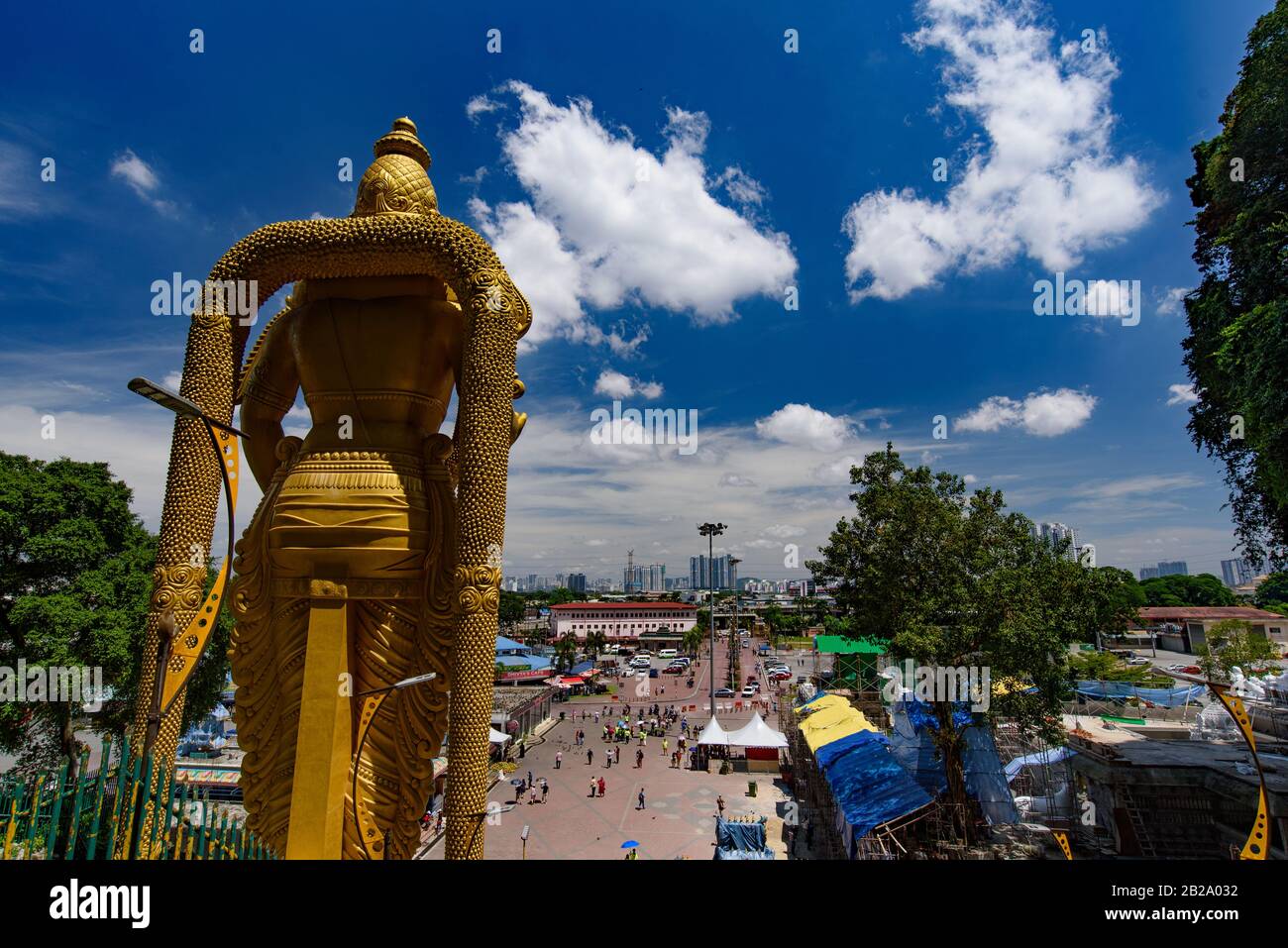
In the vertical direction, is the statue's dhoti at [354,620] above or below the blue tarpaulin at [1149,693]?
above

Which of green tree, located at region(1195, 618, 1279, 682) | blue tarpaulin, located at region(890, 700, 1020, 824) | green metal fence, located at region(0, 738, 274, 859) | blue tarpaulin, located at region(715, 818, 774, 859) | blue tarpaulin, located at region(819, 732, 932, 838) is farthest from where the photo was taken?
green tree, located at region(1195, 618, 1279, 682)

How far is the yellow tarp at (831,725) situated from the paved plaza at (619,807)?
292 centimetres

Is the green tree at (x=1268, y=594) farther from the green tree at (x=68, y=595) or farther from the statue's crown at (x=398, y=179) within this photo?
the green tree at (x=68, y=595)

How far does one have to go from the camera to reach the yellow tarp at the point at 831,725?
20.5 meters

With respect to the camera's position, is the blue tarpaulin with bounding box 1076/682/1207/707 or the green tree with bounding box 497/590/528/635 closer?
the blue tarpaulin with bounding box 1076/682/1207/707

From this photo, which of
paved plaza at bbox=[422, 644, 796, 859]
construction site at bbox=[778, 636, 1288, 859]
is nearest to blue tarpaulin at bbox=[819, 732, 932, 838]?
construction site at bbox=[778, 636, 1288, 859]

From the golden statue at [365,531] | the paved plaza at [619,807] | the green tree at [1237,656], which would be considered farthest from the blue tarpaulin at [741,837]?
the green tree at [1237,656]

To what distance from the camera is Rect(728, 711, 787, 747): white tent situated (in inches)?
987

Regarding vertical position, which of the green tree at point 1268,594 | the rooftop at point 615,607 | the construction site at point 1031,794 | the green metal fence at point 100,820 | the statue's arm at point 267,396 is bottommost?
the rooftop at point 615,607

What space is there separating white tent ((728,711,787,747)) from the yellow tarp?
2.47m

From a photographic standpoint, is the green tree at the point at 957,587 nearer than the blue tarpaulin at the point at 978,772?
Yes

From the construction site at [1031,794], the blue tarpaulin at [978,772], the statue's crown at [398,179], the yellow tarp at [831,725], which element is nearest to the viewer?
the statue's crown at [398,179]

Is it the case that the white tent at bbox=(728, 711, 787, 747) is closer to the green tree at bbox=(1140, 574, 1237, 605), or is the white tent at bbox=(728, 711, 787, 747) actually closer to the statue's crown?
the statue's crown
